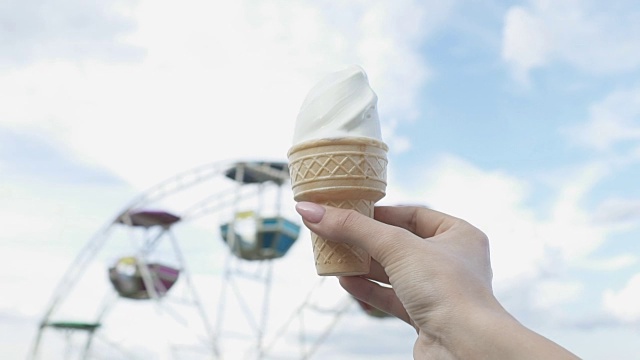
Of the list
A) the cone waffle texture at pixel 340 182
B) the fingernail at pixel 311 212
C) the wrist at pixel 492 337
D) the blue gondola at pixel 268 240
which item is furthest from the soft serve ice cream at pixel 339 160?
the blue gondola at pixel 268 240

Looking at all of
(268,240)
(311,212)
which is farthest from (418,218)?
(268,240)

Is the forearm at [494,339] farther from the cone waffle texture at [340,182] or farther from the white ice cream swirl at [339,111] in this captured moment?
the white ice cream swirl at [339,111]

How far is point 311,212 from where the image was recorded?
2.60 m

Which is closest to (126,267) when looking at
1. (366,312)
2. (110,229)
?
(110,229)

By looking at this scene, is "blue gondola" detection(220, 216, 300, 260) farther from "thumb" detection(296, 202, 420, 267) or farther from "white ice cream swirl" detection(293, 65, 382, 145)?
"thumb" detection(296, 202, 420, 267)

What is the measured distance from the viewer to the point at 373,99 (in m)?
3.08

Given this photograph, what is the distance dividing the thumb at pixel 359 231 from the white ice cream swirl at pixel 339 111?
389 mm

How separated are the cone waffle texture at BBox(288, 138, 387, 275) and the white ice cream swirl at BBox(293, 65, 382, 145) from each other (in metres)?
0.06

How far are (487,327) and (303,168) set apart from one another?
1049 mm

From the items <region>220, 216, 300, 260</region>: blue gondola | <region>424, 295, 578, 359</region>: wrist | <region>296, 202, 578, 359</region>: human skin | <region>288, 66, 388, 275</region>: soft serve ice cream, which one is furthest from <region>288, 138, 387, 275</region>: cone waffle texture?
<region>220, 216, 300, 260</region>: blue gondola

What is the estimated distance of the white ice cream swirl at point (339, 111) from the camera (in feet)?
9.57

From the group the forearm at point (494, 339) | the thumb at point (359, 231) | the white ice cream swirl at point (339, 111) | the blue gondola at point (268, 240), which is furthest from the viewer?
the blue gondola at point (268, 240)

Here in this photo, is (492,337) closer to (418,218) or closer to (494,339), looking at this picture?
(494,339)

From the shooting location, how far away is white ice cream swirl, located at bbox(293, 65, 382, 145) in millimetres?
2918
